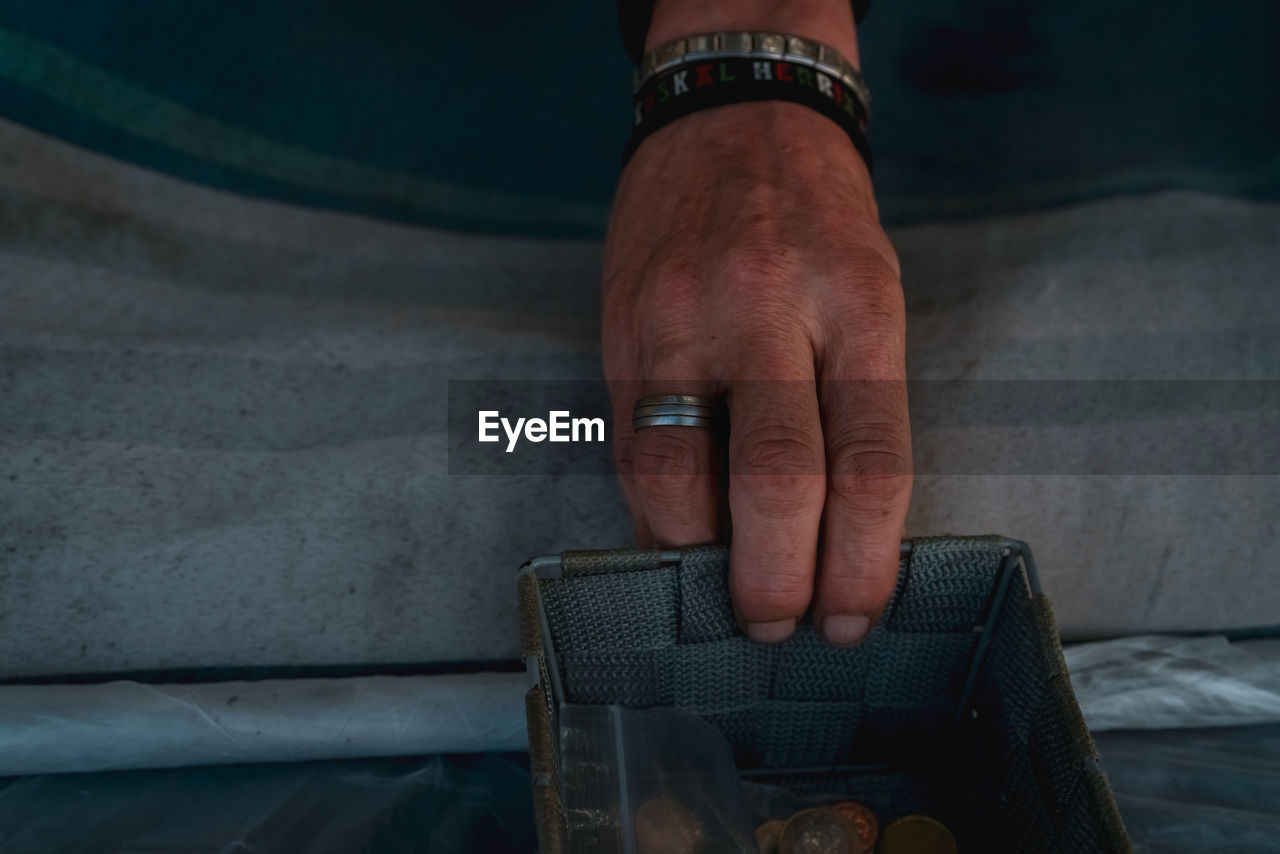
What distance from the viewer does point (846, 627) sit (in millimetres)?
481

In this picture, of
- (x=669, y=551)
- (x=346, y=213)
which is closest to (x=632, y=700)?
(x=669, y=551)

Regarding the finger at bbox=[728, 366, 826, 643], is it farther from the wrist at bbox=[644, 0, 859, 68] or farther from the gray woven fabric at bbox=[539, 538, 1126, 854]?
the wrist at bbox=[644, 0, 859, 68]

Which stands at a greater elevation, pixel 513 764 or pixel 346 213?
pixel 346 213

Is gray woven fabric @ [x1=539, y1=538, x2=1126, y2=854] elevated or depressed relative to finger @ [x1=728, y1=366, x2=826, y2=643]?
depressed

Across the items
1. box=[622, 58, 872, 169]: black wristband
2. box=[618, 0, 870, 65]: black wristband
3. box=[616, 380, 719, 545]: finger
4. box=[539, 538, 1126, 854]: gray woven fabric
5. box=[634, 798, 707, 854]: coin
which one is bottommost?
box=[634, 798, 707, 854]: coin

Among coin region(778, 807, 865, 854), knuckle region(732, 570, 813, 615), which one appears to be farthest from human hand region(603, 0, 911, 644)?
coin region(778, 807, 865, 854)

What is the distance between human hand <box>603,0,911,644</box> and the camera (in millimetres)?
477

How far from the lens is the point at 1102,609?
2.10 ft

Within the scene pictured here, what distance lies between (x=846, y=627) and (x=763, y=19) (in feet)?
1.58

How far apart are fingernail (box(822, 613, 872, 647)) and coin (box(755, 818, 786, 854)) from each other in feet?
0.37

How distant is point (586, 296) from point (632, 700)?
0.41 m

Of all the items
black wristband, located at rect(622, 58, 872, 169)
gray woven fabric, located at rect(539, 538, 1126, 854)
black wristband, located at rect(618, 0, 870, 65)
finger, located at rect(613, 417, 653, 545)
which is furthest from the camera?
black wristband, located at rect(618, 0, 870, 65)

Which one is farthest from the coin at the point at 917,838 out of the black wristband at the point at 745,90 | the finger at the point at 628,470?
the black wristband at the point at 745,90

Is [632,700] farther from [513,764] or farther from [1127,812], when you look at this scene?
[1127,812]
